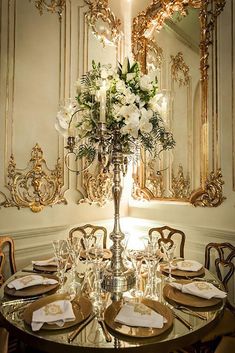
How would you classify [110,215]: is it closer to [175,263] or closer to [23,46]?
[175,263]

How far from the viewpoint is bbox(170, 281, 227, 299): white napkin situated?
125 centimetres

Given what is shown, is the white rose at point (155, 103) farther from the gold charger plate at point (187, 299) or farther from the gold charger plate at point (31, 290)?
the gold charger plate at point (31, 290)

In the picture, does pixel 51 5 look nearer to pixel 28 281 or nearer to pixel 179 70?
pixel 179 70

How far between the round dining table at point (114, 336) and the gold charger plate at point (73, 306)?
1 centimetres

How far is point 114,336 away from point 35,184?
4.60 ft

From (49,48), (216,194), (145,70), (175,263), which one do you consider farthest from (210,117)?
(49,48)

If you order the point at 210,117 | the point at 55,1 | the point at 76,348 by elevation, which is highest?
the point at 55,1

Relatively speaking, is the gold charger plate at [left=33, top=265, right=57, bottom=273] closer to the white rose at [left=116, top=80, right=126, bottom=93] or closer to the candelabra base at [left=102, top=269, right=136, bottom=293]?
the candelabra base at [left=102, top=269, right=136, bottom=293]

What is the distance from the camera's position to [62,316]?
3.41ft

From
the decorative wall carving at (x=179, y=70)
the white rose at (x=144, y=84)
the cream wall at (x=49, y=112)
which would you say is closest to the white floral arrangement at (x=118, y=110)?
the white rose at (x=144, y=84)

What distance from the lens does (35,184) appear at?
7.00ft

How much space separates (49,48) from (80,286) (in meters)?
1.83

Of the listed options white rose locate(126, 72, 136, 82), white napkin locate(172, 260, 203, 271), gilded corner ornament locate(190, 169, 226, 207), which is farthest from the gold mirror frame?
white rose locate(126, 72, 136, 82)

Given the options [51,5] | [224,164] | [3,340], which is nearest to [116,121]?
[3,340]
